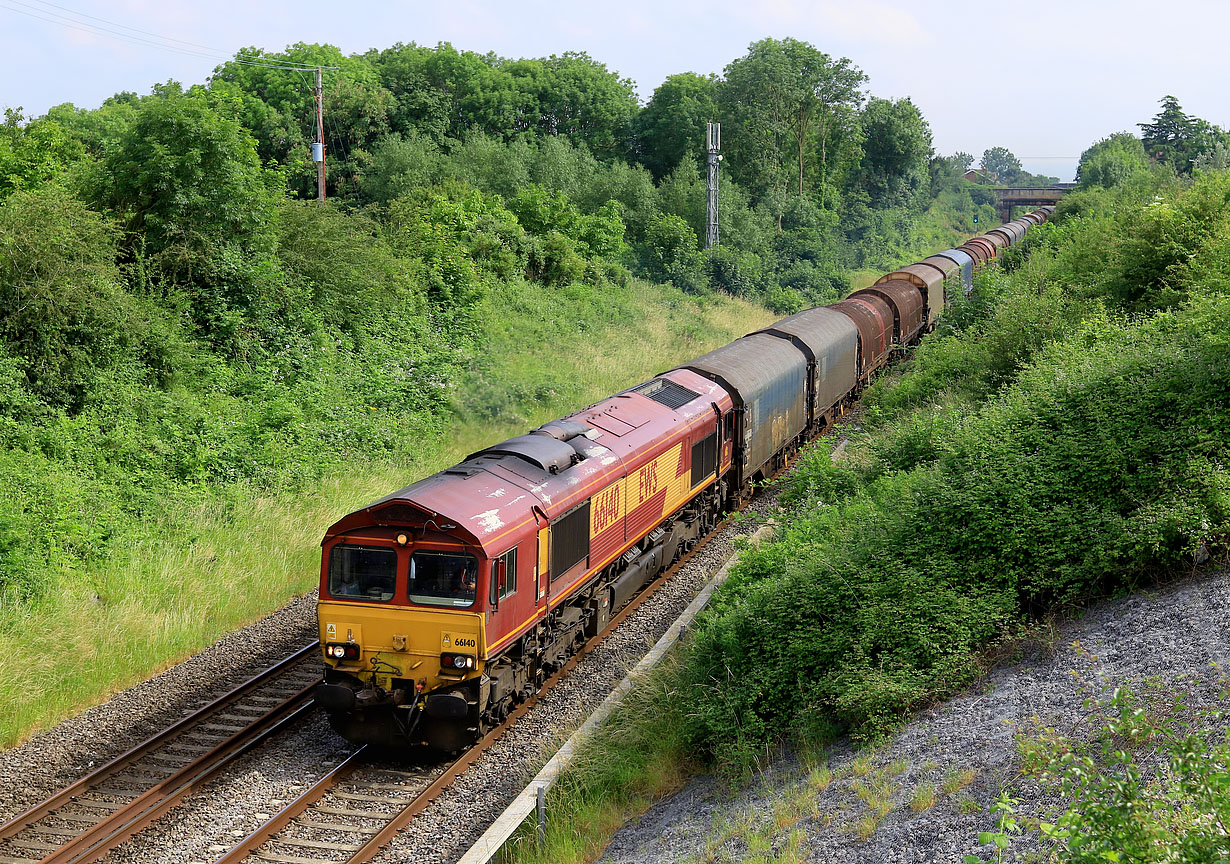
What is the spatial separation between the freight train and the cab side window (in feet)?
0.08

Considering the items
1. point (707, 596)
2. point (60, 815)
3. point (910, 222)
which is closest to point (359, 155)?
point (707, 596)

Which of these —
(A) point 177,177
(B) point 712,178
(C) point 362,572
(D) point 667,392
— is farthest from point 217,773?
(B) point 712,178

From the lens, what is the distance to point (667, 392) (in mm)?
18281

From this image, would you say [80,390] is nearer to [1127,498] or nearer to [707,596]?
[707,596]

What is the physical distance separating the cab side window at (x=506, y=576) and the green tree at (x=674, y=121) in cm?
5082

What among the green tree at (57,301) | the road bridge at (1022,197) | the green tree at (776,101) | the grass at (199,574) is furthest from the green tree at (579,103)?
the road bridge at (1022,197)

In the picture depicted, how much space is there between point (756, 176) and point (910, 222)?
27103mm

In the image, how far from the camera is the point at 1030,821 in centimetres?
609

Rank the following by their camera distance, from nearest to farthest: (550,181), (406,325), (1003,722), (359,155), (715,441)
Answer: (1003,722), (715,441), (406,325), (359,155), (550,181)

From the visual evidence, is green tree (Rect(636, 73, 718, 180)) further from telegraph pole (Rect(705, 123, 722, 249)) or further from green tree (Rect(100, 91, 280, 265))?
green tree (Rect(100, 91, 280, 265))

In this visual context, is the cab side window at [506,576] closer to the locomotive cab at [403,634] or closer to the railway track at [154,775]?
the locomotive cab at [403,634]

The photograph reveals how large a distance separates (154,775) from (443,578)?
409 cm

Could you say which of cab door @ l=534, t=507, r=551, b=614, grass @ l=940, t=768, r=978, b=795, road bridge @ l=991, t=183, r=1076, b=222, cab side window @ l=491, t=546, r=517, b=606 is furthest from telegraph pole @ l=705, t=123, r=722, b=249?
road bridge @ l=991, t=183, r=1076, b=222

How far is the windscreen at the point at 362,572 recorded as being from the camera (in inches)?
449
